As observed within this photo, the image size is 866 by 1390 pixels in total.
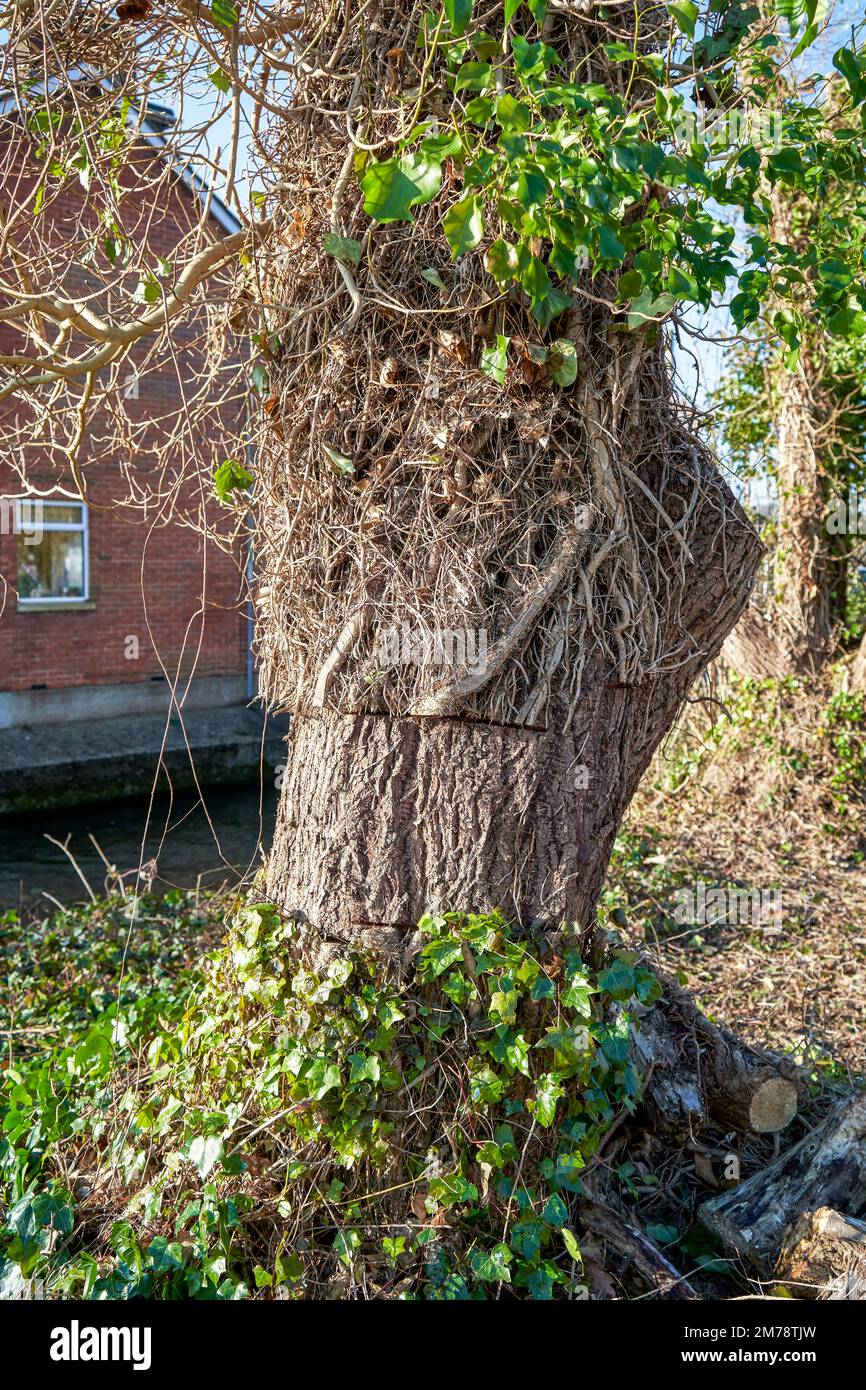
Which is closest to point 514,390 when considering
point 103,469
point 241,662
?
point 103,469

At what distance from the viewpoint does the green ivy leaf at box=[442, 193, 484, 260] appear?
2.22m

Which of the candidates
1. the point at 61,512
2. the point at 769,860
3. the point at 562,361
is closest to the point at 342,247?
the point at 562,361

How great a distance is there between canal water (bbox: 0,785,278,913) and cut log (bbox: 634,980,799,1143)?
4.58 m

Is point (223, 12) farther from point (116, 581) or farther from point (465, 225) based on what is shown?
point (116, 581)

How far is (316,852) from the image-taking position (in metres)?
3.09

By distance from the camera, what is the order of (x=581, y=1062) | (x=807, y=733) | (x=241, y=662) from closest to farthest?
(x=581, y=1062), (x=807, y=733), (x=241, y=662)

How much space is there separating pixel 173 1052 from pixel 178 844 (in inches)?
277

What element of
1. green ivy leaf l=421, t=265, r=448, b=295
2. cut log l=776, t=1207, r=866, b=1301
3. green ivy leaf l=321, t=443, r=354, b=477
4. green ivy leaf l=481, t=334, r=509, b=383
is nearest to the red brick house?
green ivy leaf l=321, t=443, r=354, b=477

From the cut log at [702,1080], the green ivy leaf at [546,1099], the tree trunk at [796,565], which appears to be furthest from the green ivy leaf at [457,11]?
the tree trunk at [796,565]

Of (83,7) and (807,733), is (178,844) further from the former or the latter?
(83,7)

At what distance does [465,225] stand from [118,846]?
916cm

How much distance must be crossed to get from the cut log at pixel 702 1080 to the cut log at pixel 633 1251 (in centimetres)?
46

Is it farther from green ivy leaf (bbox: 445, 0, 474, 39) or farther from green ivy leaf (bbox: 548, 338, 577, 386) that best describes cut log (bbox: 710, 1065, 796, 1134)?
green ivy leaf (bbox: 445, 0, 474, 39)

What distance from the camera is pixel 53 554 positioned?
43.9ft
